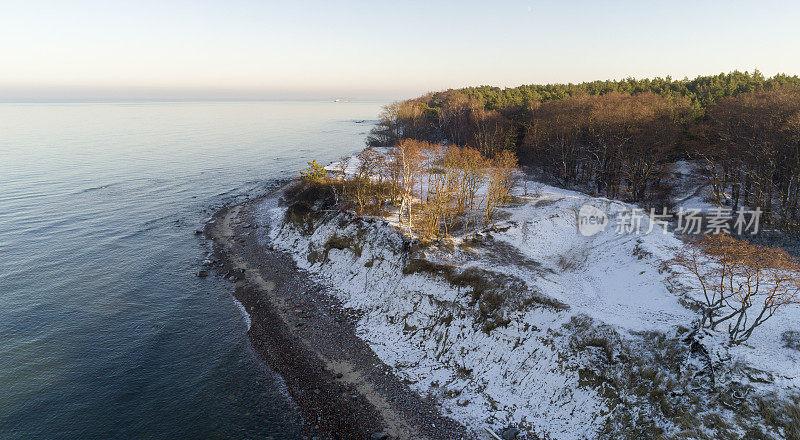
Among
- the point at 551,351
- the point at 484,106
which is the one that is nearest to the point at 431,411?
the point at 551,351

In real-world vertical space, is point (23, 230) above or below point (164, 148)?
below

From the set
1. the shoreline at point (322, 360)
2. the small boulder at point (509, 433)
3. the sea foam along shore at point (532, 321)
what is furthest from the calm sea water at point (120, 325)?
the small boulder at point (509, 433)

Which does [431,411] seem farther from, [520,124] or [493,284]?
[520,124]

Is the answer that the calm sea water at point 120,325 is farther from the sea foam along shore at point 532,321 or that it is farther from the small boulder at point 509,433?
the small boulder at point 509,433

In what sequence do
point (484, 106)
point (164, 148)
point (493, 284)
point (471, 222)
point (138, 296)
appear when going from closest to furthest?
point (493, 284) < point (138, 296) < point (471, 222) < point (484, 106) < point (164, 148)

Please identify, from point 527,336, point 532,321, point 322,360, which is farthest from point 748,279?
point 322,360

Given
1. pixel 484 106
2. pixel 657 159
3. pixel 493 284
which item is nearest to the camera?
pixel 493 284

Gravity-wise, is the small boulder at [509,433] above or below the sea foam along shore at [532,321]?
below
